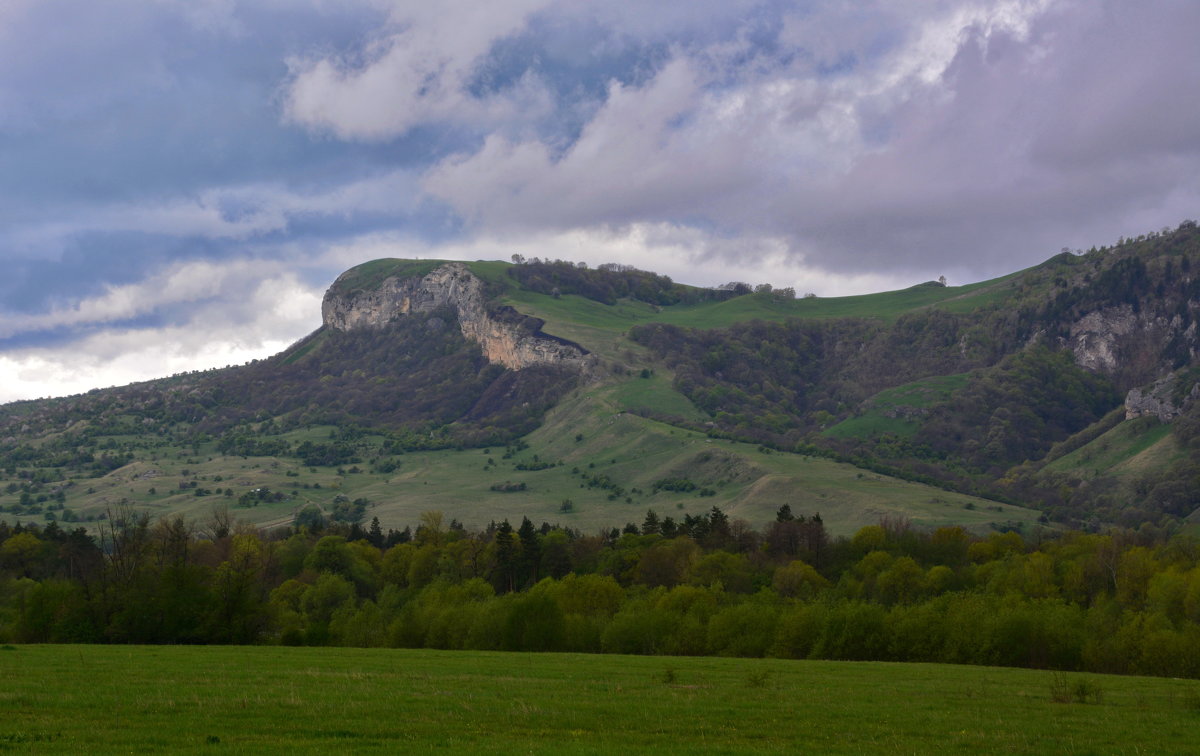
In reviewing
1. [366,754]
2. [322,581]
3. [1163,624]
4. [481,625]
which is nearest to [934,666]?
[1163,624]

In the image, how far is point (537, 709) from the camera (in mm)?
31453

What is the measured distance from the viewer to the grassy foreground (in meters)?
25.5

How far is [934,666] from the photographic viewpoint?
59.4 metres

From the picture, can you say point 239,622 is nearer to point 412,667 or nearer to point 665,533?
point 412,667

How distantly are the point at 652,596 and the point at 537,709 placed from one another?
2738 inches

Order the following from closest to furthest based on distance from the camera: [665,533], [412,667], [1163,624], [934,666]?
1. [412,667]
2. [934,666]
3. [1163,624]
4. [665,533]

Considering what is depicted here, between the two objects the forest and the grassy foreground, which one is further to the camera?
the forest

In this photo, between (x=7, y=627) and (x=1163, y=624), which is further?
(x=1163, y=624)

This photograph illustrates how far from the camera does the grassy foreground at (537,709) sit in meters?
25.5

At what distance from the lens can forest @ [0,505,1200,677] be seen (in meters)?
66.9

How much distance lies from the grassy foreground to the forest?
1946 cm

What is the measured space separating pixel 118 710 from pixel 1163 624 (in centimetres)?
7685

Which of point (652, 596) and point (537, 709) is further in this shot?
point (652, 596)

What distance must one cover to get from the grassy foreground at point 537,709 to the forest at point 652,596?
63.8 feet
